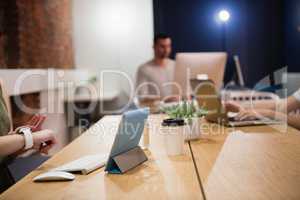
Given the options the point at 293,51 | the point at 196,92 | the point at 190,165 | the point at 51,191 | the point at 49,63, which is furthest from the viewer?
the point at 293,51

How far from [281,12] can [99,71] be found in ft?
9.94

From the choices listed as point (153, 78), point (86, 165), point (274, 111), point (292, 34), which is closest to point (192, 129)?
point (86, 165)

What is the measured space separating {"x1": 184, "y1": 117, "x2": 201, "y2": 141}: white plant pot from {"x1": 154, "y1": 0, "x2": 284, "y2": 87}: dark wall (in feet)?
14.4

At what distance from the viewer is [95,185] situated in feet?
3.54

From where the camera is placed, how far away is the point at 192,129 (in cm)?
173

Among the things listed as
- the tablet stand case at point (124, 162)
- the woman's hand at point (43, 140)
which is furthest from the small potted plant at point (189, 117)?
the woman's hand at point (43, 140)

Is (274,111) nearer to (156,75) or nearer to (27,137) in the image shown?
(27,137)

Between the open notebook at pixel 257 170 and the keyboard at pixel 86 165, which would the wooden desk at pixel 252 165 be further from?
the keyboard at pixel 86 165

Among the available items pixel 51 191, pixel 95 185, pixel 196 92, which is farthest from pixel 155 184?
pixel 196 92

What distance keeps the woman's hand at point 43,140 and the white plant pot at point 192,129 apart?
61 cm

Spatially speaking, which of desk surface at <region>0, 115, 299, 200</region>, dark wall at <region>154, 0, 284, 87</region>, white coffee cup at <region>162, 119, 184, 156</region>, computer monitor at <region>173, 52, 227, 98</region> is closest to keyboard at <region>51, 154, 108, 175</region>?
desk surface at <region>0, 115, 299, 200</region>

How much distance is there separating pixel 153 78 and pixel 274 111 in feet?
7.45

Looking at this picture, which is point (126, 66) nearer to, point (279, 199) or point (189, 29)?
point (189, 29)

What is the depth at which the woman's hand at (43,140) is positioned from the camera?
5.05 feet
